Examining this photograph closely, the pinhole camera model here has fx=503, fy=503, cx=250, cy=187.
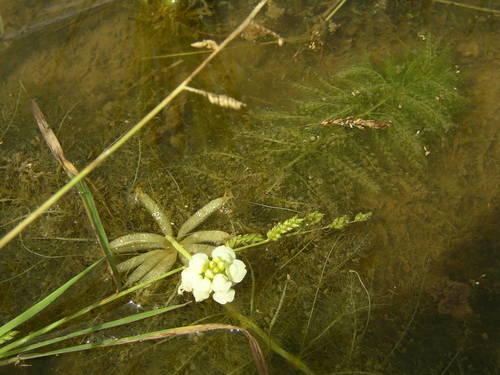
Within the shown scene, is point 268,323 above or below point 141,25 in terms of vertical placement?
below

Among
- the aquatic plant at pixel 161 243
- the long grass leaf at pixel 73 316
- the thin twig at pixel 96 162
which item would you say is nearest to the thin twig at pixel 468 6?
the aquatic plant at pixel 161 243

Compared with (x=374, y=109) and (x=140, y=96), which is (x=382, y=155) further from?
(x=140, y=96)

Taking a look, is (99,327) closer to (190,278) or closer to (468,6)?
(190,278)

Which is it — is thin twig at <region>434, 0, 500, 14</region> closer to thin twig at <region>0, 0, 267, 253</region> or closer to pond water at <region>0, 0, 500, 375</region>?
pond water at <region>0, 0, 500, 375</region>

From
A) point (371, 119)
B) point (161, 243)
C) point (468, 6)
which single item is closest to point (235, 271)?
point (161, 243)

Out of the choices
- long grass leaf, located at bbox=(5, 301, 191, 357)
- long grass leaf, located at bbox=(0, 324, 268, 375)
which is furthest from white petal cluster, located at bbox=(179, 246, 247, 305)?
long grass leaf, located at bbox=(5, 301, 191, 357)

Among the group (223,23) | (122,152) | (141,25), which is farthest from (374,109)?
(141,25)
